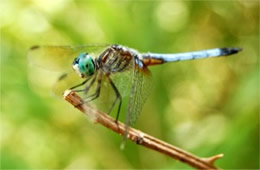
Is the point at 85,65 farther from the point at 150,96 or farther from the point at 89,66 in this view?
the point at 150,96

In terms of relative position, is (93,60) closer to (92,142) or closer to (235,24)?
(92,142)

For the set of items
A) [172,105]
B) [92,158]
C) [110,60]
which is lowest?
[92,158]

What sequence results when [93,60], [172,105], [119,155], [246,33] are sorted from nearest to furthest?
[93,60], [119,155], [172,105], [246,33]

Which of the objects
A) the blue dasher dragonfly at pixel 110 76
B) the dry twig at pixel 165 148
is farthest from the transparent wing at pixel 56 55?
the dry twig at pixel 165 148

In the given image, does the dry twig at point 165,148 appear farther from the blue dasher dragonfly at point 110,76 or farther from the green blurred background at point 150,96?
the green blurred background at point 150,96

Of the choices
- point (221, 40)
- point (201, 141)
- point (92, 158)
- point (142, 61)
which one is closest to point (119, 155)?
point (92, 158)

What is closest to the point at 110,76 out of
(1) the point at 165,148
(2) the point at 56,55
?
(2) the point at 56,55

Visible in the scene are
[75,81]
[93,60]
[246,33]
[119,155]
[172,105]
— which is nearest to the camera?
[93,60]
